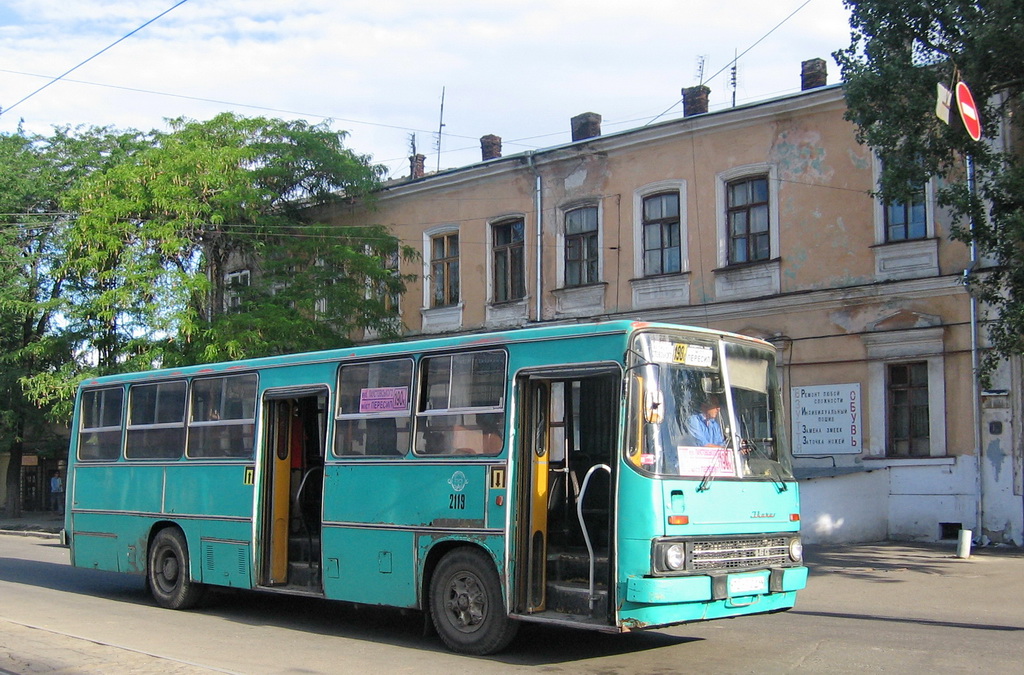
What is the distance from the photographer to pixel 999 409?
1900 centimetres

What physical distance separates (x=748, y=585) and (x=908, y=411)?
12954mm

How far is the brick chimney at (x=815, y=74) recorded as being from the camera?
23500 mm

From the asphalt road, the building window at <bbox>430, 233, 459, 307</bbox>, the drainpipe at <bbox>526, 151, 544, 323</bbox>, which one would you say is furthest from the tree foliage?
the asphalt road

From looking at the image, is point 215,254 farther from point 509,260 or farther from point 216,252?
point 509,260

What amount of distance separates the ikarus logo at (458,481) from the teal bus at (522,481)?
2 centimetres

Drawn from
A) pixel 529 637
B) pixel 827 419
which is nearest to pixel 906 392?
pixel 827 419

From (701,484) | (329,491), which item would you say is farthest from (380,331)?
(701,484)

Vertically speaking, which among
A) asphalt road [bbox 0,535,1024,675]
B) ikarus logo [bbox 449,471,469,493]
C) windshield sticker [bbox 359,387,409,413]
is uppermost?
windshield sticker [bbox 359,387,409,413]

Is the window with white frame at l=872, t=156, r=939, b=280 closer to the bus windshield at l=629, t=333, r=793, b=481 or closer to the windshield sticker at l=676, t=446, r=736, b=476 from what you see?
the bus windshield at l=629, t=333, r=793, b=481

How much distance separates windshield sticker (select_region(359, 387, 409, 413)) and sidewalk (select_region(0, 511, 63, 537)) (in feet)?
76.0

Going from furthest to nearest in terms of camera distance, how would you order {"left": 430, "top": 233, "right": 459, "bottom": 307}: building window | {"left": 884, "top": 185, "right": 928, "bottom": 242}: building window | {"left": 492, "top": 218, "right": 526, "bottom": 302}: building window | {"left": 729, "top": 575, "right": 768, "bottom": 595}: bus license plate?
{"left": 430, "top": 233, "right": 459, "bottom": 307}: building window
{"left": 492, "top": 218, "right": 526, "bottom": 302}: building window
{"left": 884, "top": 185, "right": 928, "bottom": 242}: building window
{"left": 729, "top": 575, "right": 768, "bottom": 595}: bus license plate

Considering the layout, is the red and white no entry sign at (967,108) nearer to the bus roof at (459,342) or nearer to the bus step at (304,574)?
the bus roof at (459,342)

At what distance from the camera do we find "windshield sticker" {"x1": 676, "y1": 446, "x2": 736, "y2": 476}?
27.9 ft

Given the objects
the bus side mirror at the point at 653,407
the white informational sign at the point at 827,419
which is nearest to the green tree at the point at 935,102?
the white informational sign at the point at 827,419
